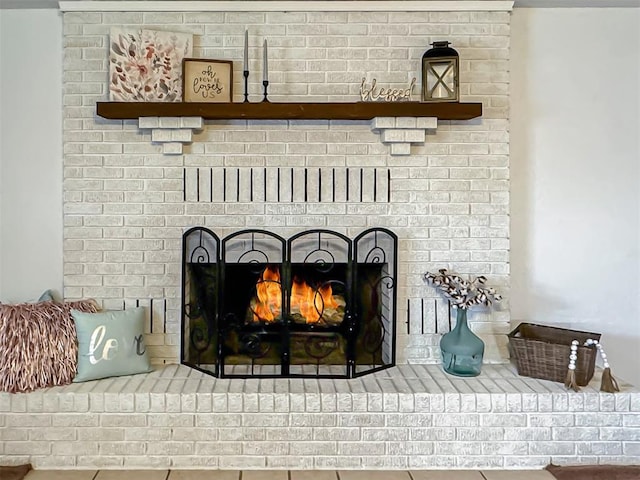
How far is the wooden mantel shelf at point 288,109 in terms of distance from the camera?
2.67 m

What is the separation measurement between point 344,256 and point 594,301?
130 centimetres

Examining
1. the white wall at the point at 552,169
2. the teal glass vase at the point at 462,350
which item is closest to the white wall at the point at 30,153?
the white wall at the point at 552,169

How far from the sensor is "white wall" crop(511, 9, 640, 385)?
115 inches

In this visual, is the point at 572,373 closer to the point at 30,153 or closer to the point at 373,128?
the point at 373,128

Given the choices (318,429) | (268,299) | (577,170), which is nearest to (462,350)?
(318,429)

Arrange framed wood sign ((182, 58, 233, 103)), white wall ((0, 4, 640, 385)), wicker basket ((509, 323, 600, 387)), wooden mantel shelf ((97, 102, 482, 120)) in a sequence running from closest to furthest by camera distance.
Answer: wicker basket ((509, 323, 600, 387)) < wooden mantel shelf ((97, 102, 482, 120)) < framed wood sign ((182, 58, 233, 103)) < white wall ((0, 4, 640, 385))

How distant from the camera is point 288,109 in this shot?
2680 mm

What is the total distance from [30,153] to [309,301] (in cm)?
157

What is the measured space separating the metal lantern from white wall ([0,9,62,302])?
1801 millimetres

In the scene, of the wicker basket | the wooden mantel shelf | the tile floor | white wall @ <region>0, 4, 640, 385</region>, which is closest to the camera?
the tile floor

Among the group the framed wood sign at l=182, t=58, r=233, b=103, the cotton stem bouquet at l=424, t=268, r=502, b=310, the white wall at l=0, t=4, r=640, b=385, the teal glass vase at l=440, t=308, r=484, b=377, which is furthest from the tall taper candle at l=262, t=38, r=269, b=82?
the teal glass vase at l=440, t=308, r=484, b=377

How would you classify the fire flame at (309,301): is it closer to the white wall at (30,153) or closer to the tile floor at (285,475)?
the tile floor at (285,475)

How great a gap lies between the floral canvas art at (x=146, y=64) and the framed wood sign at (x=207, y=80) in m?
0.05

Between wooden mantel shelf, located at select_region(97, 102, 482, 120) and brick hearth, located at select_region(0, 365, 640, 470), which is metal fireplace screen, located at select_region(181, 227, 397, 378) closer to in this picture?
brick hearth, located at select_region(0, 365, 640, 470)
